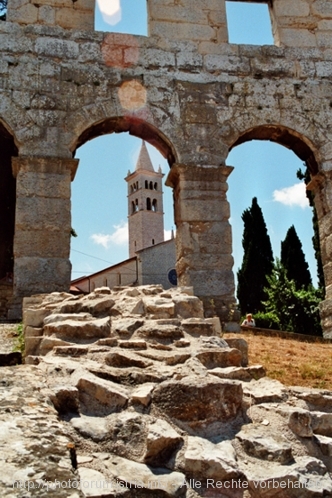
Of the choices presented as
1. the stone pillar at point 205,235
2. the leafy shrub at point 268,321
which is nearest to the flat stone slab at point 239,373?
the stone pillar at point 205,235

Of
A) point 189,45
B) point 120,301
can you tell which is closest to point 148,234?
point 189,45

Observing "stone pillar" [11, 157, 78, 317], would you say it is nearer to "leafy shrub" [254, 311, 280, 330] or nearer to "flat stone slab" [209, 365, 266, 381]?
"flat stone slab" [209, 365, 266, 381]

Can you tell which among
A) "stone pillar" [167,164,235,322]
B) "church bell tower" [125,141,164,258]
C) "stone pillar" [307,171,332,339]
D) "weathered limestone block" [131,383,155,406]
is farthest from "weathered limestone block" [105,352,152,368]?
"church bell tower" [125,141,164,258]

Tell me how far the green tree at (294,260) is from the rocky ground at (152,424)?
18680 mm

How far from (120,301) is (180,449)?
267 centimetres

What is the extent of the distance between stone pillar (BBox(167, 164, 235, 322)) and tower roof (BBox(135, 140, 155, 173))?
48.0 meters

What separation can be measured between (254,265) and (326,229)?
1556 centimetres

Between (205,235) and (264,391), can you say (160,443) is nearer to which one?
(264,391)

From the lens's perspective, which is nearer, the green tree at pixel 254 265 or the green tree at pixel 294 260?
the green tree at pixel 294 260

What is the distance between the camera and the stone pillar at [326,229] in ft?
29.1

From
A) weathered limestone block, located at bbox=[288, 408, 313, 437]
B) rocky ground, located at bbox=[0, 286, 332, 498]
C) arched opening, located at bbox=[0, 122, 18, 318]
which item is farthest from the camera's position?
arched opening, located at bbox=[0, 122, 18, 318]

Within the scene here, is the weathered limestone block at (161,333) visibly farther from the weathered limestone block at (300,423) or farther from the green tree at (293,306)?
the green tree at (293,306)

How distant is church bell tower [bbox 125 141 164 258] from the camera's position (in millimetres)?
54906

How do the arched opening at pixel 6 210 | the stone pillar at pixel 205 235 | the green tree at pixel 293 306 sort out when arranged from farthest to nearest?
1. the green tree at pixel 293 306
2. the arched opening at pixel 6 210
3. the stone pillar at pixel 205 235
